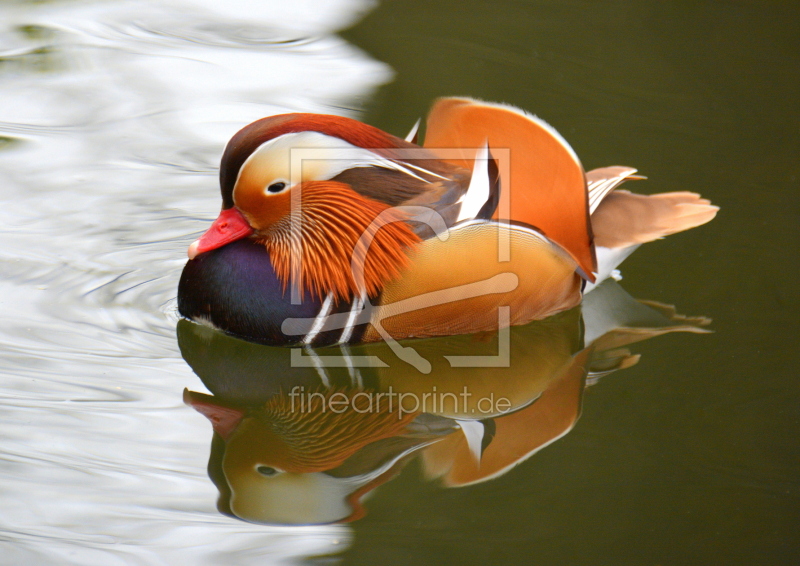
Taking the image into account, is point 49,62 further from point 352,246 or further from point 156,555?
point 156,555

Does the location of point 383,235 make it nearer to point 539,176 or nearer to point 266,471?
point 539,176

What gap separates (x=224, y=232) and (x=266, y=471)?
3.12ft

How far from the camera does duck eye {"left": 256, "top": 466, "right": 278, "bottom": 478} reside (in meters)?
2.80

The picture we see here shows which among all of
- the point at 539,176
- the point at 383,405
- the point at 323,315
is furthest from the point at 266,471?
the point at 539,176

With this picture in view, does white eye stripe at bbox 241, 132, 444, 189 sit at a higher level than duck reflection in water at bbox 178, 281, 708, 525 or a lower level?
higher

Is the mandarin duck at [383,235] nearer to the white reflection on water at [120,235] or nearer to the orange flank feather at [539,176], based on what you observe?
the orange flank feather at [539,176]

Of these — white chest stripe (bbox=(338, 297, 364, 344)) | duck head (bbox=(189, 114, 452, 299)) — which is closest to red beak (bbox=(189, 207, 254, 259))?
duck head (bbox=(189, 114, 452, 299))

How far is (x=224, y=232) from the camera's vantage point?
3.34 meters

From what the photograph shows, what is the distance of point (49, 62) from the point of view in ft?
17.9

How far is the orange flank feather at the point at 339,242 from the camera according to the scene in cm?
327

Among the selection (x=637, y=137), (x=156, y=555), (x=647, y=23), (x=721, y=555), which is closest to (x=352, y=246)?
(x=156, y=555)

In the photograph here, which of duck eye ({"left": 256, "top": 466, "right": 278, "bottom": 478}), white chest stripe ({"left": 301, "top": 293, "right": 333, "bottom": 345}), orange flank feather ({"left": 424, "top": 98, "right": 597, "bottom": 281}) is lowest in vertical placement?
duck eye ({"left": 256, "top": 466, "right": 278, "bottom": 478})

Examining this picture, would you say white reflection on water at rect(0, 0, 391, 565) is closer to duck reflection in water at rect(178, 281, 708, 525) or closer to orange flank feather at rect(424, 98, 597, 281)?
duck reflection in water at rect(178, 281, 708, 525)

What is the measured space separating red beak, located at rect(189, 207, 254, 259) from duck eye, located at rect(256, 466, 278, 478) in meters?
0.87
